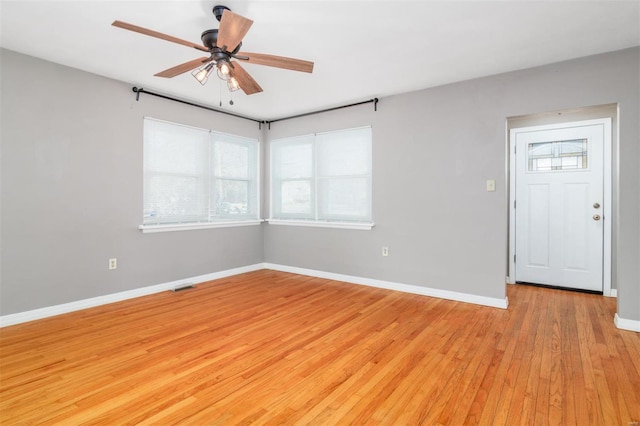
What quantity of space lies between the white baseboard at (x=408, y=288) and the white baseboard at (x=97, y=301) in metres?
1.18

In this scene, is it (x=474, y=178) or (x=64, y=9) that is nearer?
(x=64, y=9)

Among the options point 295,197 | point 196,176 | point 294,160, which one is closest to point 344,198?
point 295,197

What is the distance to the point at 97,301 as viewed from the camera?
3.47 m

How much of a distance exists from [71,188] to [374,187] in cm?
347

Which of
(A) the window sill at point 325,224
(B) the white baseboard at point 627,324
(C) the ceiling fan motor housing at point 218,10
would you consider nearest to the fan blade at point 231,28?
(C) the ceiling fan motor housing at point 218,10

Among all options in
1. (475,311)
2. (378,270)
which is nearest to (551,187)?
(475,311)

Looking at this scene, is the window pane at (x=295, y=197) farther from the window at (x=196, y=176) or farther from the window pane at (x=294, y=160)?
the window at (x=196, y=176)

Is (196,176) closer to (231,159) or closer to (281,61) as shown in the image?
A: (231,159)

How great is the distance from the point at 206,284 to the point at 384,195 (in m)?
2.72

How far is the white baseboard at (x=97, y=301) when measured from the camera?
2.97m

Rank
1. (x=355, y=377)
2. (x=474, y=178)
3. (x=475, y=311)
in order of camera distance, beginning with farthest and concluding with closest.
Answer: (x=474, y=178) → (x=475, y=311) → (x=355, y=377)

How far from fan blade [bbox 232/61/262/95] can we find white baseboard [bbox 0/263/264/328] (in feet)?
8.85

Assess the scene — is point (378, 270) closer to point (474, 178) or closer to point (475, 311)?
point (475, 311)

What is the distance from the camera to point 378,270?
4293 millimetres
